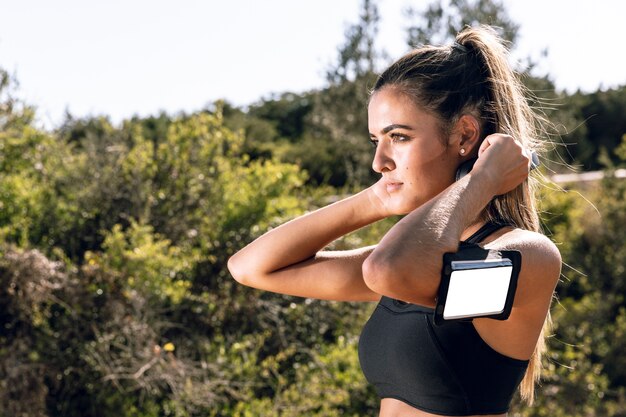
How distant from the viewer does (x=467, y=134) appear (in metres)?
1.91

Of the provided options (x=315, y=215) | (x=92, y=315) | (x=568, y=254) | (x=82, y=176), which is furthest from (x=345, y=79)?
(x=315, y=215)

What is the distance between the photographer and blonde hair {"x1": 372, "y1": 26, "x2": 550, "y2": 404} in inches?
75.4

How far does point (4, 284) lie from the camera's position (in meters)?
5.38

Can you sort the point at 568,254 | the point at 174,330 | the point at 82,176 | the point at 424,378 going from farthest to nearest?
the point at 568,254, the point at 82,176, the point at 174,330, the point at 424,378

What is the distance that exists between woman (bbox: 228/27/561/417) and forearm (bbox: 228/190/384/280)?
1.7 inches

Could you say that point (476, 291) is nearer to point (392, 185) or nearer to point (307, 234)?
point (392, 185)

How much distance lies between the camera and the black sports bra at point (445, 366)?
1790 mm

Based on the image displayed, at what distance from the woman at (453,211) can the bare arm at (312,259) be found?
0.11 m

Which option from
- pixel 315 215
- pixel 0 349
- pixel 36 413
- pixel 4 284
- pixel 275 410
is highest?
pixel 315 215

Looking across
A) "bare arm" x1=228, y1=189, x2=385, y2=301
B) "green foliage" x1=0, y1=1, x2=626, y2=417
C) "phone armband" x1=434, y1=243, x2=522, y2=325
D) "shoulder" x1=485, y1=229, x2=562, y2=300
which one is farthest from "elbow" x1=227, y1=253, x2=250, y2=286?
"green foliage" x1=0, y1=1, x2=626, y2=417

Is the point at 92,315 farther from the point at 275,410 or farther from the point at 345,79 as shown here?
the point at 345,79

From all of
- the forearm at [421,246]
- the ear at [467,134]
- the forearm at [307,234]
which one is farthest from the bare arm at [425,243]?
the forearm at [307,234]

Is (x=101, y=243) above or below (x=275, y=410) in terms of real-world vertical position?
above

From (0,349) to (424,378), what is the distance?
159 inches
